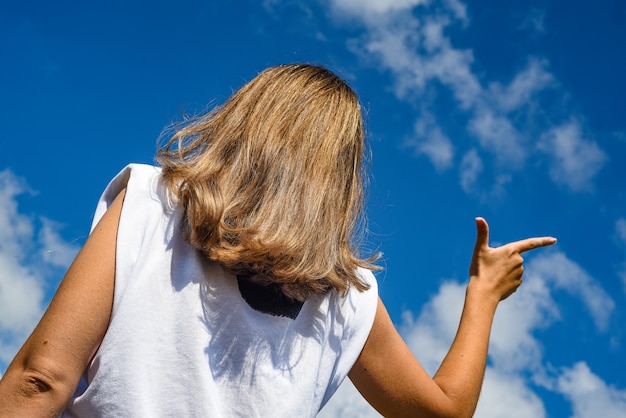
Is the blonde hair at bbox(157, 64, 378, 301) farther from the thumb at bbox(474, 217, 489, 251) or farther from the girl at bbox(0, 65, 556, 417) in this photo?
the thumb at bbox(474, 217, 489, 251)

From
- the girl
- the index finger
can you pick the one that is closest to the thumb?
the index finger

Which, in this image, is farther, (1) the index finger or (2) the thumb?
(1) the index finger

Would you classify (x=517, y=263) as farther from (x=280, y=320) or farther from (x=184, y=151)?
(x=184, y=151)

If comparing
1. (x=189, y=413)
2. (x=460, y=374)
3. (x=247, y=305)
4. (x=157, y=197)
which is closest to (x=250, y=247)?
(x=247, y=305)

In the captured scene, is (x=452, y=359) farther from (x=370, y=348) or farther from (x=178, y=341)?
(x=178, y=341)

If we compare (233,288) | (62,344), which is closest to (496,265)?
(233,288)

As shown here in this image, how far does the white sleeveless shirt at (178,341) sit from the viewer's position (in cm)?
235

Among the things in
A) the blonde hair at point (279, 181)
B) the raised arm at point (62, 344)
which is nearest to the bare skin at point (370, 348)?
the raised arm at point (62, 344)

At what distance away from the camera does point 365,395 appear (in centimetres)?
321

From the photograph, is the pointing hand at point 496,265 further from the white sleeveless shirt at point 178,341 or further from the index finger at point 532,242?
the white sleeveless shirt at point 178,341

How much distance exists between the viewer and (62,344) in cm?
229

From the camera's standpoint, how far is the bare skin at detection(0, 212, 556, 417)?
2.29 meters

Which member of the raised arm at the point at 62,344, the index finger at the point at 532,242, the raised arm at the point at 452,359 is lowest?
the raised arm at the point at 62,344

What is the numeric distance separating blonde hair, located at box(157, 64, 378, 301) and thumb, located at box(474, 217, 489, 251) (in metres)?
0.85
